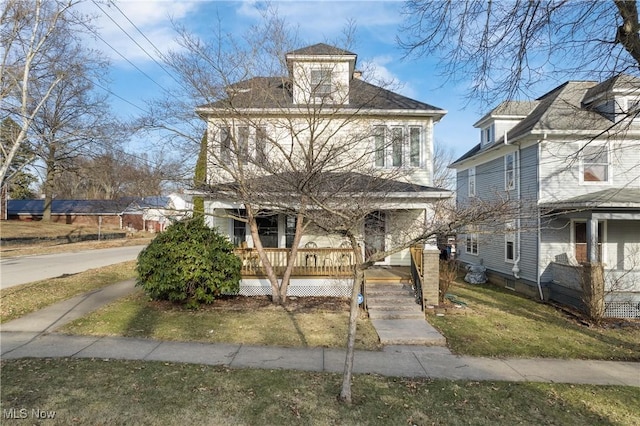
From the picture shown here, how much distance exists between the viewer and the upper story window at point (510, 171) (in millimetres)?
15289

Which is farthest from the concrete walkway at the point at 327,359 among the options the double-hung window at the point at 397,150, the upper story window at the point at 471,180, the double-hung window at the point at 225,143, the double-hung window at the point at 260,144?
the upper story window at the point at 471,180

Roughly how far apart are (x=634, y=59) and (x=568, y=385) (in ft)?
15.2

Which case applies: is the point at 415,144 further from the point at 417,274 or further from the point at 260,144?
the point at 260,144

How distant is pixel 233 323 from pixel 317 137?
4631mm

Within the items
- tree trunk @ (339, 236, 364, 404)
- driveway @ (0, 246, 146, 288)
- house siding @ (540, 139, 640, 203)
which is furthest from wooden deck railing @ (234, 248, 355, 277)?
house siding @ (540, 139, 640, 203)

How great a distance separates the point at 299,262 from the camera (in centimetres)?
1166

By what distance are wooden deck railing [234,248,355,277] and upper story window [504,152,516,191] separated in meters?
8.35

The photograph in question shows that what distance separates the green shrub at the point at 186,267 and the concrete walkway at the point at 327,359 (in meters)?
2.15

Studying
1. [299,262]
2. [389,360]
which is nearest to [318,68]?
[299,262]

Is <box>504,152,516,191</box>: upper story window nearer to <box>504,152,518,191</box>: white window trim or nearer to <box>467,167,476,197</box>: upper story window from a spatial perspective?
<box>504,152,518,191</box>: white window trim

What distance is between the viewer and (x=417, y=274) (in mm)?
10367

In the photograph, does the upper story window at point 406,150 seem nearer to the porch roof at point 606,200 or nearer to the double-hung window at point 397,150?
the double-hung window at point 397,150

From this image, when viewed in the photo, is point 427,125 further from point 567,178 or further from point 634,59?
point 634,59

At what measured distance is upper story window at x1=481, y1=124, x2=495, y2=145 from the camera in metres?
17.8
